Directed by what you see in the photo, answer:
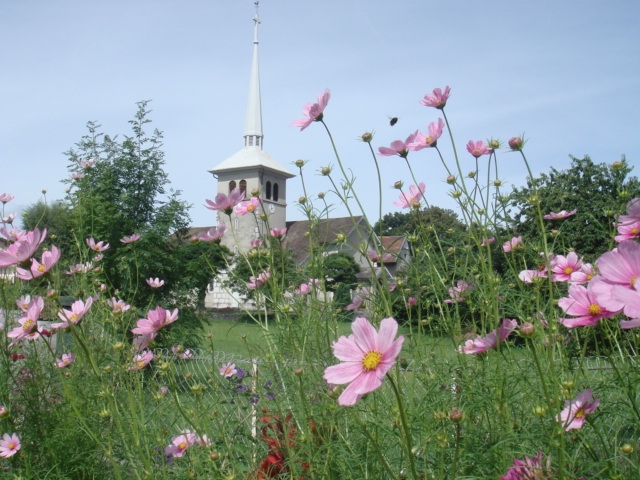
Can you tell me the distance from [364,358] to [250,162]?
31032mm

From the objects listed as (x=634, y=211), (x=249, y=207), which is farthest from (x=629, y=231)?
(x=249, y=207)

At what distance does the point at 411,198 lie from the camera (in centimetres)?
182

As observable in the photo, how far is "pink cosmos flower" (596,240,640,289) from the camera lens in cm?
71

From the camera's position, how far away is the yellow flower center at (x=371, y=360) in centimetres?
77

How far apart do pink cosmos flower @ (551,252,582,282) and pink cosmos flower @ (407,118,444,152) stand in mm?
415

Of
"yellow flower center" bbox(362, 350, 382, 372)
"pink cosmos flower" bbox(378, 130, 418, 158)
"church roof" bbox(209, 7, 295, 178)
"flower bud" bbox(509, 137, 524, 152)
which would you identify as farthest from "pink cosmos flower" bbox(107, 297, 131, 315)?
"church roof" bbox(209, 7, 295, 178)

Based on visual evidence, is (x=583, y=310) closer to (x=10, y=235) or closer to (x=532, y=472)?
(x=532, y=472)

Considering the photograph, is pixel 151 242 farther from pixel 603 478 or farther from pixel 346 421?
pixel 603 478

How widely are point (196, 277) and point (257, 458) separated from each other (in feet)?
21.4

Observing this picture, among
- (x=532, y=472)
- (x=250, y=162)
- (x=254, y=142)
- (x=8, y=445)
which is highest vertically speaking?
(x=254, y=142)

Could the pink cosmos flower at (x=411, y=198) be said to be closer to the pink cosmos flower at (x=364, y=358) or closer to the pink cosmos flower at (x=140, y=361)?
the pink cosmos flower at (x=140, y=361)

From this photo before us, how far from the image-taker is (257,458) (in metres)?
1.81

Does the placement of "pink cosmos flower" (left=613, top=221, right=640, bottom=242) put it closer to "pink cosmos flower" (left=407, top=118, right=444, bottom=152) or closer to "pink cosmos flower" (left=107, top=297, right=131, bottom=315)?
"pink cosmos flower" (left=407, top=118, right=444, bottom=152)

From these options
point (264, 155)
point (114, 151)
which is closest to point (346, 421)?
point (114, 151)
